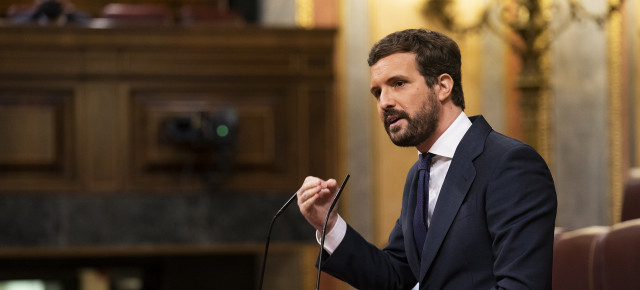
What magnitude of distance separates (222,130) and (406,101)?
2472 millimetres

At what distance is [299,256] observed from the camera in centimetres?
413

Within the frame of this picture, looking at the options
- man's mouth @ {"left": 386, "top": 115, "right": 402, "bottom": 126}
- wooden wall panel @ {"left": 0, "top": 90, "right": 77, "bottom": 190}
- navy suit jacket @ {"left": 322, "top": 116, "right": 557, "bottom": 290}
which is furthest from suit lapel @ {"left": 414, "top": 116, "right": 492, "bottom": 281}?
wooden wall panel @ {"left": 0, "top": 90, "right": 77, "bottom": 190}

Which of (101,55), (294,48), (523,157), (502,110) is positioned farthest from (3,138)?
(523,157)

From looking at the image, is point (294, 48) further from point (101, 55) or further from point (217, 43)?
point (101, 55)

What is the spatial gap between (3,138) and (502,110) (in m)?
2.41

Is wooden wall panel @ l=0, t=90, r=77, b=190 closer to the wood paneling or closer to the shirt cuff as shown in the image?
the wood paneling

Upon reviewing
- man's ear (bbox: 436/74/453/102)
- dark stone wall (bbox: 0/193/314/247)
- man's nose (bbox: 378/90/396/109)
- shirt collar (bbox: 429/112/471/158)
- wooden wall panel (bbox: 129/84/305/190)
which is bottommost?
dark stone wall (bbox: 0/193/314/247)

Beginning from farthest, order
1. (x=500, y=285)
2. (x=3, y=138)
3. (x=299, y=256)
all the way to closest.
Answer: (x=299, y=256), (x=3, y=138), (x=500, y=285)

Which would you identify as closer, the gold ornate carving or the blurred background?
the blurred background

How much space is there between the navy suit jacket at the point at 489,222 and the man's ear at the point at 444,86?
64 mm

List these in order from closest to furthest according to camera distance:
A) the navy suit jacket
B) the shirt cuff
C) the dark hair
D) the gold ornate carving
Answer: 1. the navy suit jacket
2. the dark hair
3. the shirt cuff
4. the gold ornate carving

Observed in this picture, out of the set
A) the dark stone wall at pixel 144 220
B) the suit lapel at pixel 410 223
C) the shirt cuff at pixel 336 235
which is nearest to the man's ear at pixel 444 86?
the suit lapel at pixel 410 223

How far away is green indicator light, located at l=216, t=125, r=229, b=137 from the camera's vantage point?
3732mm

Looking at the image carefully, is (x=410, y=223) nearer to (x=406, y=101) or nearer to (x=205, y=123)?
(x=406, y=101)
